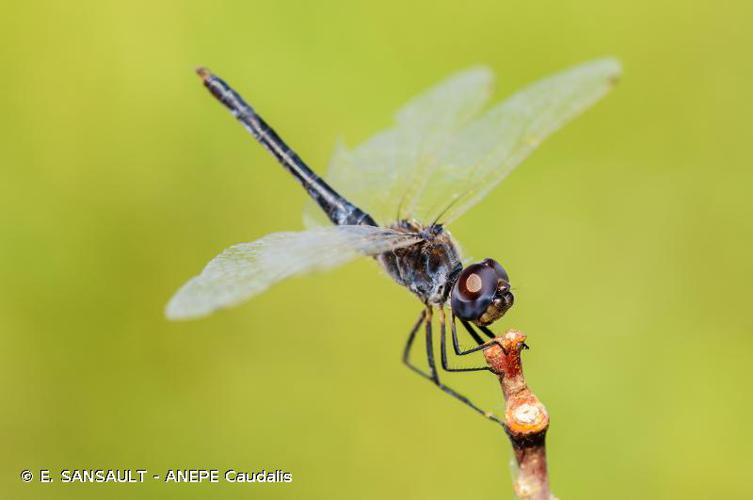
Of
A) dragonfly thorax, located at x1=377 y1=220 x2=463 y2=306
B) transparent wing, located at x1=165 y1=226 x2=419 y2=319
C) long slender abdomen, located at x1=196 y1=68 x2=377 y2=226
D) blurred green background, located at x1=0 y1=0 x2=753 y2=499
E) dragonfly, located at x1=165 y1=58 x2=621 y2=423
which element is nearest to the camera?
transparent wing, located at x1=165 y1=226 x2=419 y2=319

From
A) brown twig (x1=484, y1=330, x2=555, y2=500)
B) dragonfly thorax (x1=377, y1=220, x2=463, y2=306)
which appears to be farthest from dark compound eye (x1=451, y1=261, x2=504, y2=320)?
brown twig (x1=484, y1=330, x2=555, y2=500)

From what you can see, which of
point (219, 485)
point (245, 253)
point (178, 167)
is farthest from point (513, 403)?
point (178, 167)

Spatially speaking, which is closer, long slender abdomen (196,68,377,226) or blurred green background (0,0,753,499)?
long slender abdomen (196,68,377,226)

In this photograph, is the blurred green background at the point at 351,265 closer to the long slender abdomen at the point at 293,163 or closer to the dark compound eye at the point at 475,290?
the long slender abdomen at the point at 293,163

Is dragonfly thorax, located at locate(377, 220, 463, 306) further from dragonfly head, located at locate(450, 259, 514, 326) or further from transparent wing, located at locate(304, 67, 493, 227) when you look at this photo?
transparent wing, located at locate(304, 67, 493, 227)

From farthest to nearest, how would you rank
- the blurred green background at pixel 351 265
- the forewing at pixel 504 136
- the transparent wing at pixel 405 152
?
the blurred green background at pixel 351 265 < the transparent wing at pixel 405 152 < the forewing at pixel 504 136

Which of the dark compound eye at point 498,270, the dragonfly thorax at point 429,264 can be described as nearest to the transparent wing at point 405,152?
the dragonfly thorax at point 429,264
